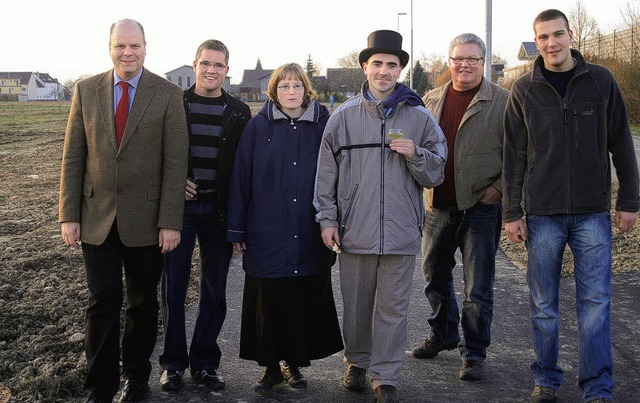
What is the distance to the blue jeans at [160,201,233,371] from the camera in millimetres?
4863

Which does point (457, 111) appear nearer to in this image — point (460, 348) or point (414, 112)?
point (414, 112)

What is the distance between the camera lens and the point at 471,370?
16.3 feet

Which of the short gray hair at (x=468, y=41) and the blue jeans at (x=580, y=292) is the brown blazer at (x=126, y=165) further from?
the blue jeans at (x=580, y=292)

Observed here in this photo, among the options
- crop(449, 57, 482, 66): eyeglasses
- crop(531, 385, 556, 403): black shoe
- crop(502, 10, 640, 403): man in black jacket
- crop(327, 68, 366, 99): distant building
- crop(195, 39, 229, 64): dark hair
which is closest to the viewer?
crop(502, 10, 640, 403): man in black jacket

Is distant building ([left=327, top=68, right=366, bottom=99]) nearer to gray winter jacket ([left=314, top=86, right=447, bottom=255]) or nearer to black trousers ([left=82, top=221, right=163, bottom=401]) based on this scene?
gray winter jacket ([left=314, top=86, right=447, bottom=255])

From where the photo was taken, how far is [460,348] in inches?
205

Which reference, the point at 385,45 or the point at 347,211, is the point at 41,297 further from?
the point at 385,45

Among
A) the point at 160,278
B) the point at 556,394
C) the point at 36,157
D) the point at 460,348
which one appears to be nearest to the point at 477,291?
the point at 460,348

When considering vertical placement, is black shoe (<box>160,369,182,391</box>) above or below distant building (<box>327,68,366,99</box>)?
below

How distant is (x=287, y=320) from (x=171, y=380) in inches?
32.5

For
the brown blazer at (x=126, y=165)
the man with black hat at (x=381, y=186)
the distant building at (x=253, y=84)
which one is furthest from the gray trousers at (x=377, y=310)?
the distant building at (x=253, y=84)

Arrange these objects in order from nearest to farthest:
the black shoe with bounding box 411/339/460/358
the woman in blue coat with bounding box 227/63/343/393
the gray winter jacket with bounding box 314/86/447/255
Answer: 1. the gray winter jacket with bounding box 314/86/447/255
2. the woman in blue coat with bounding box 227/63/343/393
3. the black shoe with bounding box 411/339/460/358

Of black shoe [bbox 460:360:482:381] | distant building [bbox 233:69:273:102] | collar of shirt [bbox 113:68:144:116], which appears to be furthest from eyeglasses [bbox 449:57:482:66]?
distant building [bbox 233:69:273:102]

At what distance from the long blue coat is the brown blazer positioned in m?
0.40
